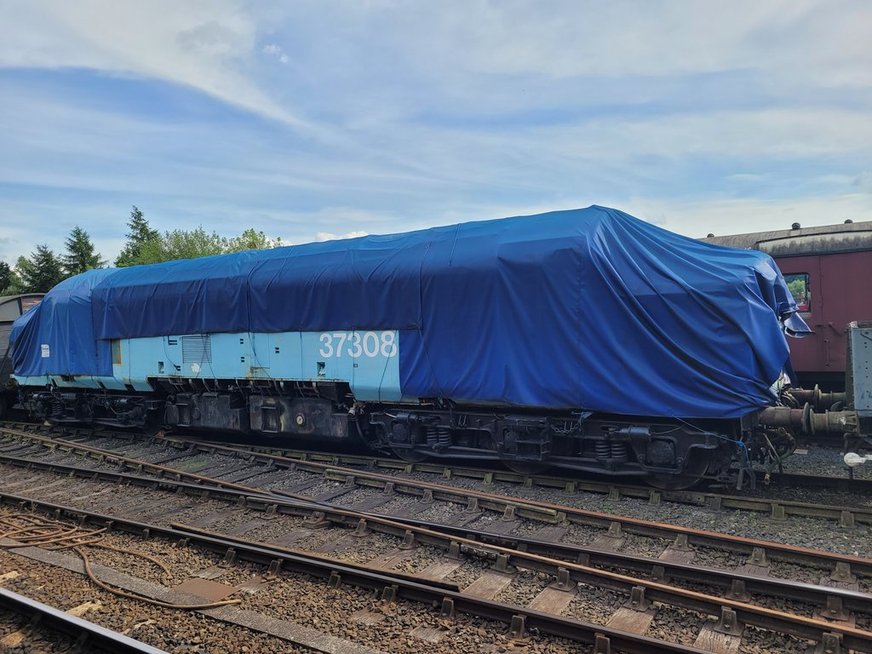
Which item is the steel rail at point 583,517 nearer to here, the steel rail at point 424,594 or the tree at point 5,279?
the steel rail at point 424,594

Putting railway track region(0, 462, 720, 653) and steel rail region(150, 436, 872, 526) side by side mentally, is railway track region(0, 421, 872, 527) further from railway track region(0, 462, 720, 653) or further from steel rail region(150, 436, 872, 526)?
railway track region(0, 462, 720, 653)

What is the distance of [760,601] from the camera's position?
5.12 meters

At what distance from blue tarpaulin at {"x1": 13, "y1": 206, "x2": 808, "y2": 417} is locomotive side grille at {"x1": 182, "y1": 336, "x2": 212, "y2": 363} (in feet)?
4.99

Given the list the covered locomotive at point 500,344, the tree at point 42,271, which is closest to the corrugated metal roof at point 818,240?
the covered locomotive at point 500,344

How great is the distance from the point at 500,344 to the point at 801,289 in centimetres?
740

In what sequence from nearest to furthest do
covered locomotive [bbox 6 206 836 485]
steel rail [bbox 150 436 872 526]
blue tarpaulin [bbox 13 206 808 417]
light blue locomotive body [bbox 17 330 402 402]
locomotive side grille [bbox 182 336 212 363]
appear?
steel rail [bbox 150 436 872 526] < blue tarpaulin [bbox 13 206 808 417] < covered locomotive [bbox 6 206 836 485] < light blue locomotive body [bbox 17 330 402 402] < locomotive side grille [bbox 182 336 212 363]

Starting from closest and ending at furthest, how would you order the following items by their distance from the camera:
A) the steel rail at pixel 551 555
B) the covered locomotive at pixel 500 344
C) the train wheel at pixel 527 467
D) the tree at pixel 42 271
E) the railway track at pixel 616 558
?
the railway track at pixel 616 558 → the steel rail at pixel 551 555 → the covered locomotive at pixel 500 344 → the train wheel at pixel 527 467 → the tree at pixel 42 271

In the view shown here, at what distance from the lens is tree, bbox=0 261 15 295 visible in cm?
5053

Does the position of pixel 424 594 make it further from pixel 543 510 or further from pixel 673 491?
pixel 673 491

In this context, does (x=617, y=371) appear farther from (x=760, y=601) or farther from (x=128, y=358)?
(x=128, y=358)

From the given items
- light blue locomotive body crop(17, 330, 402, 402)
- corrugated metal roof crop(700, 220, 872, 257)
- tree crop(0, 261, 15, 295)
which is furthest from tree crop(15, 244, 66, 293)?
corrugated metal roof crop(700, 220, 872, 257)

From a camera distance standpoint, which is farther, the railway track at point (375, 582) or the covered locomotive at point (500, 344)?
the covered locomotive at point (500, 344)

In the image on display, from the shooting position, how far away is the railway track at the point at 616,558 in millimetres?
4816

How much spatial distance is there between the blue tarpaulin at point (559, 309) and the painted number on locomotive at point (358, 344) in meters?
0.17
